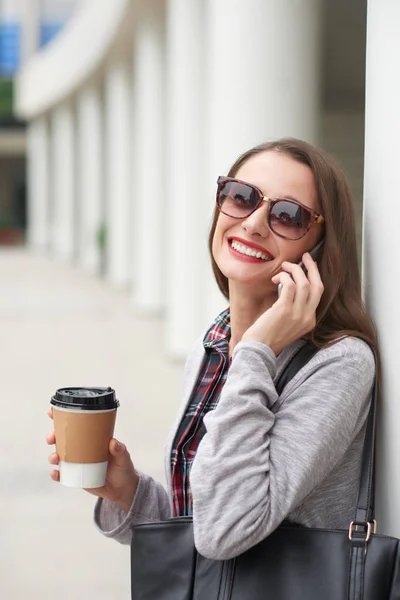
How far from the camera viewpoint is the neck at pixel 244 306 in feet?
6.45

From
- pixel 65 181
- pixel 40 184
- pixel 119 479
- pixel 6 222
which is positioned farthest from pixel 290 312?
pixel 6 222

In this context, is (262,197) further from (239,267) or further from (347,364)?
(347,364)

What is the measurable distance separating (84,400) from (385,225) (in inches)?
30.5

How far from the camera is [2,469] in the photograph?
5363mm

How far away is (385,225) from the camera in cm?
195

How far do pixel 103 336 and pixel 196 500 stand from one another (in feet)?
32.0

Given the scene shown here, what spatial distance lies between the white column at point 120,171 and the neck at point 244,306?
625 inches

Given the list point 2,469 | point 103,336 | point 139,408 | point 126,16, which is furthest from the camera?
point 126,16

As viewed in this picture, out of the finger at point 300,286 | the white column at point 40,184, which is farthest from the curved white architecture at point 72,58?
the finger at point 300,286

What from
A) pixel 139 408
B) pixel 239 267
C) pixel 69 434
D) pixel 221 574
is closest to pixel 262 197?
pixel 239 267

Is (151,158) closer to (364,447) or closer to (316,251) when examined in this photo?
(316,251)

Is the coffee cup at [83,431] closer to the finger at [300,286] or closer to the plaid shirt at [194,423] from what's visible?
the plaid shirt at [194,423]

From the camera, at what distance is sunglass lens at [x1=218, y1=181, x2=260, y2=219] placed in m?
1.86

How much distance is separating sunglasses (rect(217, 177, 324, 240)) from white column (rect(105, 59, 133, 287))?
15.9m
